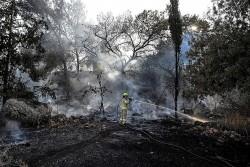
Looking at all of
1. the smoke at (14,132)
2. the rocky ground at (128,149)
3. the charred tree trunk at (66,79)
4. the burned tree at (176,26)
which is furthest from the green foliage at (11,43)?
the charred tree trunk at (66,79)

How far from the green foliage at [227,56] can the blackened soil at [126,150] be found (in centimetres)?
521

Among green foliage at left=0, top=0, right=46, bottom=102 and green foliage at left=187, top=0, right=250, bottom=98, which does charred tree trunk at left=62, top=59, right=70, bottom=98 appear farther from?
green foliage at left=187, top=0, right=250, bottom=98

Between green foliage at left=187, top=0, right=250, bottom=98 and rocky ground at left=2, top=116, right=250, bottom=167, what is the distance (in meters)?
4.17

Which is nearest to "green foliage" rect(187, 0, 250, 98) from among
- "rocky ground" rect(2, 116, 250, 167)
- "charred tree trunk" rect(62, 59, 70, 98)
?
"rocky ground" rect(2, 116, 250, 167)

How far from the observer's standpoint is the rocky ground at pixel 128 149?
8.39m

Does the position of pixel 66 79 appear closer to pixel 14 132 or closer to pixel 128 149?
pixel 14 132

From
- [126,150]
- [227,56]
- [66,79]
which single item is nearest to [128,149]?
[126,150]

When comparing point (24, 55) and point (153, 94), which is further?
point (153, 94)

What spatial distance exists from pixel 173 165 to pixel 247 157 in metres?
3.17

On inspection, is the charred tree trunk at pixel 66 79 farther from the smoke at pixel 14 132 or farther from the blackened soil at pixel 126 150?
the blackened soil at pixel 126 150

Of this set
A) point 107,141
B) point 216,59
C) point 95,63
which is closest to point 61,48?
point 95,63

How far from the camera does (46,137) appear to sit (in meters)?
12.2

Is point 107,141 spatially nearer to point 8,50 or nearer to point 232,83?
point 232,83

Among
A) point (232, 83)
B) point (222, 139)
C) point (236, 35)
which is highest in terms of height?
point (236, 35)
